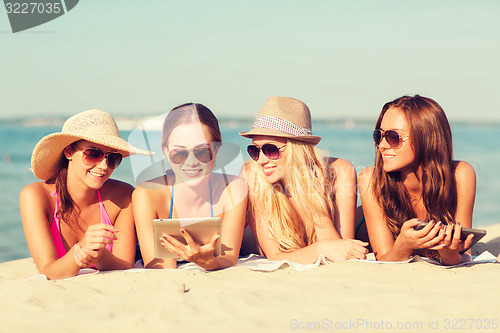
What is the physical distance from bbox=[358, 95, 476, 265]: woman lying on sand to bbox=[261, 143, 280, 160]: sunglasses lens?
2.80 feet

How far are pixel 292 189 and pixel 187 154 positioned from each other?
116cm

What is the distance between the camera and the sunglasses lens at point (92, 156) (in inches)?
178

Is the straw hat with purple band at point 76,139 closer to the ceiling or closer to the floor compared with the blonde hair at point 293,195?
closer to the ceiling

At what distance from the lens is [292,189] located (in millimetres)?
5129

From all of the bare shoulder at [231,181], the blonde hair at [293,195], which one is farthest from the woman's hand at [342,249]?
the bare shoulder at [231,181]

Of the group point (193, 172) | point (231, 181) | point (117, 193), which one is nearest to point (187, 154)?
point (193, 172)

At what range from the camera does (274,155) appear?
16.6 ft

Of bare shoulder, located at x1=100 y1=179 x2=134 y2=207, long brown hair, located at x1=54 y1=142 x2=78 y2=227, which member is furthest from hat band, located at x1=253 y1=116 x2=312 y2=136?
long brown hair, located at x1=54 y1=142 x2=78 y2=227

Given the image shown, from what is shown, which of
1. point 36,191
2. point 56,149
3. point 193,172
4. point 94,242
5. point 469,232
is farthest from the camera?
point 193,172

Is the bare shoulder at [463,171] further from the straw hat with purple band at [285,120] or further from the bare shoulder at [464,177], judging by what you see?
the straw hat with purple band at [285,120]

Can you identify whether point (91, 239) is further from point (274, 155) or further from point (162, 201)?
point (274, 155)

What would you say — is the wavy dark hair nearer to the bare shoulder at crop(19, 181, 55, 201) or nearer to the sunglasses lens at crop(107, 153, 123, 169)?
the sunglasses lens at crop(107, 153, 123, 169)

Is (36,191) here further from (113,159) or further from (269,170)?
(269,170)

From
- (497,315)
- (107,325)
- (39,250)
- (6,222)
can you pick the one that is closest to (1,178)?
(6,222)
